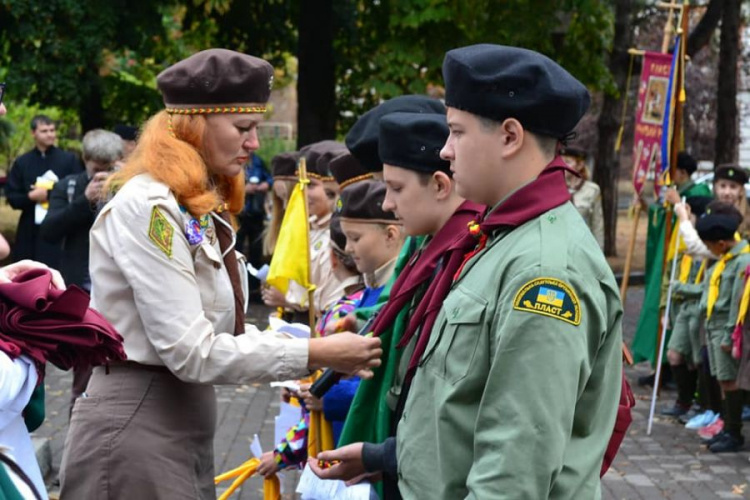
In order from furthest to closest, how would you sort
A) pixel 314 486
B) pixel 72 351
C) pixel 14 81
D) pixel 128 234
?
1. pixel 14 81
2. pixel 314 486
3. pixel 128 234
4. pixel 72 351

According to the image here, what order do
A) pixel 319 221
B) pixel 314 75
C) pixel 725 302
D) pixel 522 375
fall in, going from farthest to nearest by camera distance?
1. pixel 314 75
2. pixel 725 302
3. pixel 319 221
4. pixel 522 375

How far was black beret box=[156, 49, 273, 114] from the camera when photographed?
12.1 feet

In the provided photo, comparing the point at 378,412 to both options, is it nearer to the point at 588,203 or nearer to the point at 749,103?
the point at 588,203

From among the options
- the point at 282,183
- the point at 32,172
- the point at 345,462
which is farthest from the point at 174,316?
the point at 32,172

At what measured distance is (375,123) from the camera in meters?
4.43

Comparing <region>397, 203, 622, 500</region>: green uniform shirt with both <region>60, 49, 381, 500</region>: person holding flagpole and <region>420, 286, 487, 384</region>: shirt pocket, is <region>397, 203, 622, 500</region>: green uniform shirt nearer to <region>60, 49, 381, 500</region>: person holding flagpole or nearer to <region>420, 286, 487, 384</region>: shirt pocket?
<region>420, 286, 487, 384</region>: shirt pocket

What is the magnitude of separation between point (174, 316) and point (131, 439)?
15.6 inches

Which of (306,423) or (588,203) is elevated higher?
(306,423)

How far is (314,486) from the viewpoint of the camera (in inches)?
166

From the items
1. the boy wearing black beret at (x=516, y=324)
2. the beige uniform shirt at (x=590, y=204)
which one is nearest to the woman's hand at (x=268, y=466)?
the boy wearing black beret at (x=516, y=324)

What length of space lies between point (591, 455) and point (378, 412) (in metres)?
1.15

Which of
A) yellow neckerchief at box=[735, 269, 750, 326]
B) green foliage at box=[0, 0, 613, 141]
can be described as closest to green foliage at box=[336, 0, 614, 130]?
green foliage at box=[0, 0, 613, 141]

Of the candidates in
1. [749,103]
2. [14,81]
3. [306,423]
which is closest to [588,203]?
[14,81]

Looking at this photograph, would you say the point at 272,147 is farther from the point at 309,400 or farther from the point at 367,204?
the point at 309,400
